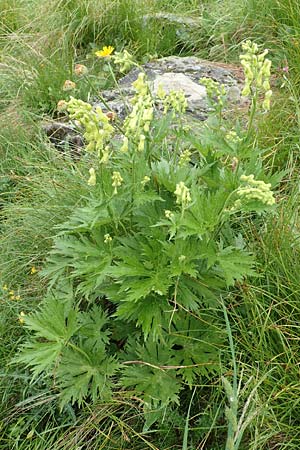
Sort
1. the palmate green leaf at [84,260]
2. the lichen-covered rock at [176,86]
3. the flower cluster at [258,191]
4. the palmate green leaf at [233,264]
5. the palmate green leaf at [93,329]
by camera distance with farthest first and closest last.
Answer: the lichen-covered rock at [176,86]
the palmate green leaf at [93,329]
the palmate green leaf at [84,260]
the palmate green leaf at [233,264]
the flower cluster at [258,191]

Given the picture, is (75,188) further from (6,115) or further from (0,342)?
(6,115)

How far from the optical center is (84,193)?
2852mm

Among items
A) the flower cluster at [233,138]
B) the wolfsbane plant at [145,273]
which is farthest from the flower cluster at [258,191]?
the flower cluster at [233,138]

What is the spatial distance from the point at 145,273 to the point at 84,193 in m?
0.99

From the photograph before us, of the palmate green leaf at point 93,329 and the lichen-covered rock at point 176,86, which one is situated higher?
the palmate green leaf at point 93,329

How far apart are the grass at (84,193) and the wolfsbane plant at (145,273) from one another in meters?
0.11

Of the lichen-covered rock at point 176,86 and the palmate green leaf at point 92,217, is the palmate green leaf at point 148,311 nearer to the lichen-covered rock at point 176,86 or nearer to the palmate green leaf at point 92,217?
the palmate green leaf at point 92,217

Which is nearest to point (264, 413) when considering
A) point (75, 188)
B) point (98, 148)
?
point (98, 148)

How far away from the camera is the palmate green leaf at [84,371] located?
2062 millimetres

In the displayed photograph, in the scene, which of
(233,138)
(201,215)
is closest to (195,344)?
(201,215)

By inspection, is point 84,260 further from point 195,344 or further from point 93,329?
point 195,344

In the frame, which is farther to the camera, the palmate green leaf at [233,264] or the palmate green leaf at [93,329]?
the palmate green leaf at [93,329]

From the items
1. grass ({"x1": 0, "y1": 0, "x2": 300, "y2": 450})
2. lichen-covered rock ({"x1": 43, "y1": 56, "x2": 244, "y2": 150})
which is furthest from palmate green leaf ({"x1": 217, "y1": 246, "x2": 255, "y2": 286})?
lichen-covered rock ({"x1": 43, "y1": 56, "x2": 244, "y2": 150})

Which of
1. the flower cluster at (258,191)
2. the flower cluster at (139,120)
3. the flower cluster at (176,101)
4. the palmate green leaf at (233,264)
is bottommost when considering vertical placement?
the palmate green leaf at (233,264)
